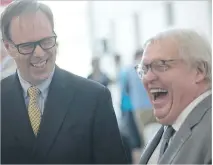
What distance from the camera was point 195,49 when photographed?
4.99 ft

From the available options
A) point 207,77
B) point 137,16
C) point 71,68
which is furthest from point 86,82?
point 137,16

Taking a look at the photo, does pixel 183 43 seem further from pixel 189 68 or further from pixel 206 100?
pixel 206 100

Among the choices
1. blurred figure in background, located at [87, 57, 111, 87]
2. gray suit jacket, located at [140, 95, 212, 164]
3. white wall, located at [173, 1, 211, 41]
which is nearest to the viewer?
gray suit jacket, located at [140, 95, 212, 164]

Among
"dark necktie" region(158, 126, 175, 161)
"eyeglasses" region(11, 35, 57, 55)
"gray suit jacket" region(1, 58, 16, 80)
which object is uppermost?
"eyeglasses" region(11, 35, 57, 55)

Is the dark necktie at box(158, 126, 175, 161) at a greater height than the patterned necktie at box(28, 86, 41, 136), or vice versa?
the patterned necktie at box(28, 86, 41, 136)

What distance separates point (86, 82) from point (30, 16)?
1.05 ft

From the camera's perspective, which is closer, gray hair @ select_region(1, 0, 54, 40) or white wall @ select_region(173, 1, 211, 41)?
gray hair @ select_region(1, 0, 54, 40)

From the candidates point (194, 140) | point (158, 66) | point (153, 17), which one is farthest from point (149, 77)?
point (153, 17)

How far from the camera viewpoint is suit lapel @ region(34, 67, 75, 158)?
1595mm

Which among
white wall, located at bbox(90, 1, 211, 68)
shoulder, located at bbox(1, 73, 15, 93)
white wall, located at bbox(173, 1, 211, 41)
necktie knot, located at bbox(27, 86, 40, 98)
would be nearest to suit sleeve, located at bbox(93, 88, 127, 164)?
necktie knot, located at bbox(27, 86, 40, 98)

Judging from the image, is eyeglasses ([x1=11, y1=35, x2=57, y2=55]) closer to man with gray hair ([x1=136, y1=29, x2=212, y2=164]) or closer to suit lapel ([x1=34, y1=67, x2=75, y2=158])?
suit lapel ([x1=34, y1=67, x2=75, y2=158])

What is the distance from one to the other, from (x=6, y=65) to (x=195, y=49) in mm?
690

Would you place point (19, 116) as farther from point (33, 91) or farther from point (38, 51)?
point (38, 51)

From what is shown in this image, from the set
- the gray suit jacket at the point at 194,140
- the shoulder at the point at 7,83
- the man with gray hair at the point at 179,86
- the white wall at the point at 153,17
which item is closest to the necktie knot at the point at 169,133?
the man with gray hair at the point at 179,86
